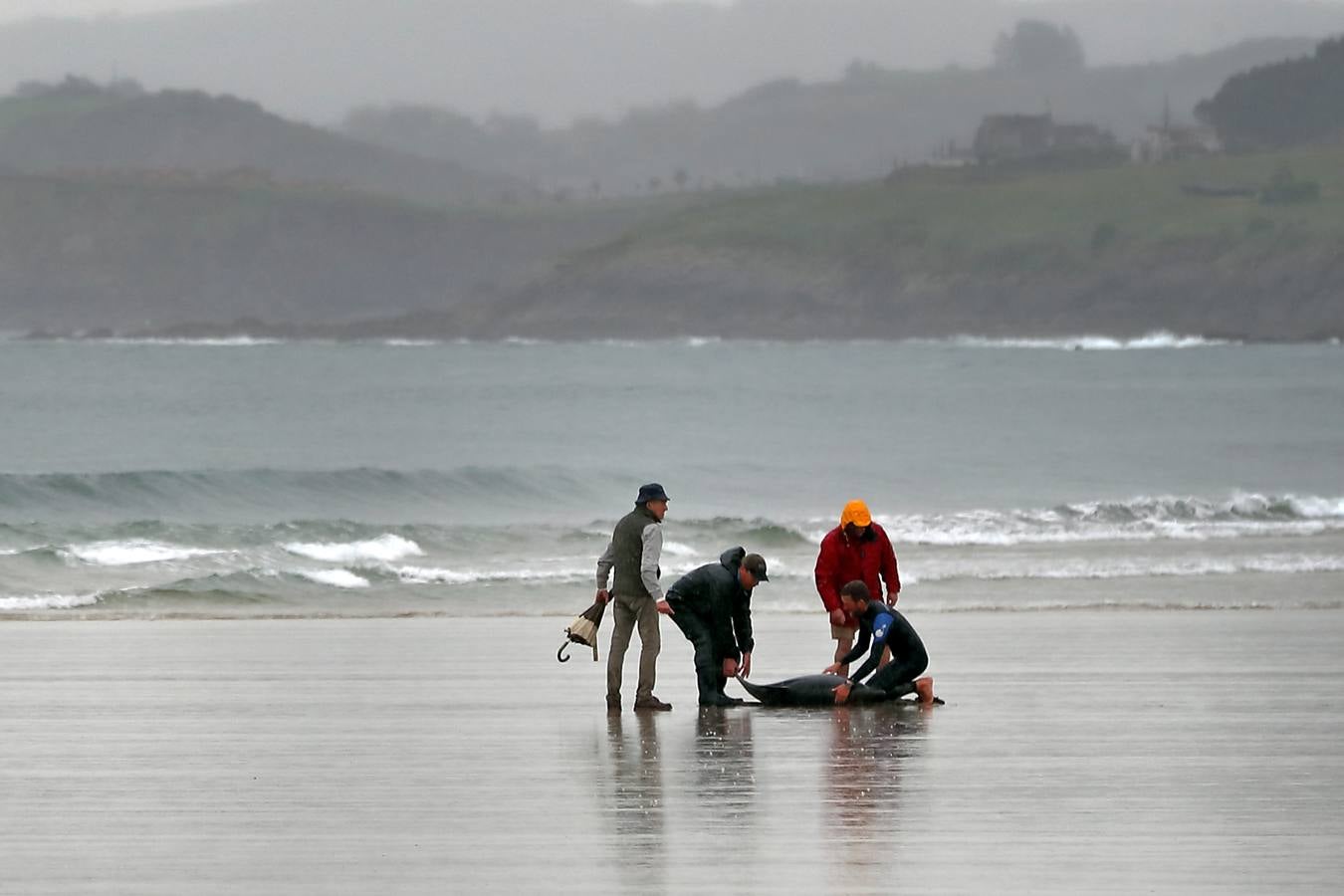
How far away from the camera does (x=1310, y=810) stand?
9.39 m

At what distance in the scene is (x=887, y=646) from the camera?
13484 millimetres

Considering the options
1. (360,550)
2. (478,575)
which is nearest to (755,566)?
(478,575)

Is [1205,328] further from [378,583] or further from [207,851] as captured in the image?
[207,851]

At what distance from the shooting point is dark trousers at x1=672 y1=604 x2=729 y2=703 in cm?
1315

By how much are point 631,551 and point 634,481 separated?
108 ft

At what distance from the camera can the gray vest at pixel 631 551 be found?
12930 millimetres

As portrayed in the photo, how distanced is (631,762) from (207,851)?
2990mm

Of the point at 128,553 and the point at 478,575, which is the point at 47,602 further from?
the point at 478,575

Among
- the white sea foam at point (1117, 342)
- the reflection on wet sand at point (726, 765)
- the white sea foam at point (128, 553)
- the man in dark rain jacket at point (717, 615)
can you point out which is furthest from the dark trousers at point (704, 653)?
the white sea foam at point (1117, 342)

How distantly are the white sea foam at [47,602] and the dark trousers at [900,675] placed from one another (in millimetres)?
11685

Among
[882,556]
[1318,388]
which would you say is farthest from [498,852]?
[1318,388]

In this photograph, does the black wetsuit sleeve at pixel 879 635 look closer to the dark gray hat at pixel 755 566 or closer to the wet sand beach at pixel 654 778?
the wet sand beach at pixel 654 778

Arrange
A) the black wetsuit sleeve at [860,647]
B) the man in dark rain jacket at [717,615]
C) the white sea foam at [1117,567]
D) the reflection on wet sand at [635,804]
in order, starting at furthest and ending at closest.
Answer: the white sea foam at [1117,567] < the black wetsuit sleeve at [860,647] < the man in dark rain jacket at [717,615] < the reflection on wet sand at [635,804]

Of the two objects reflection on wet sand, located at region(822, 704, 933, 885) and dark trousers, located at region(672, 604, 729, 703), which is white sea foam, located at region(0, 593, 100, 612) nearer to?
dark trousers, located at region(672, 604, 729, 703)
